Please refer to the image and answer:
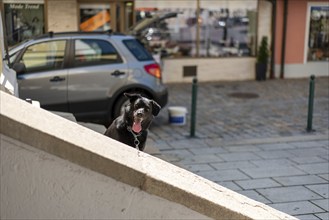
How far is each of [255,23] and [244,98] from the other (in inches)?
143

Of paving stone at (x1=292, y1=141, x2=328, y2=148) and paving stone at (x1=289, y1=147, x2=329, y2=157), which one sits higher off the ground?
paving stone at (x1=292, y1=141, x2=328, y2=148)

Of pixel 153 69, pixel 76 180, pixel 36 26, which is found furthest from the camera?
pixel 36 26

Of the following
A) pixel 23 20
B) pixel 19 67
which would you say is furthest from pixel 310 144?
pixel 23 20

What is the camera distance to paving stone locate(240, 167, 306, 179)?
596 cm

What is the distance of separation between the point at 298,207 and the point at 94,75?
4254mm

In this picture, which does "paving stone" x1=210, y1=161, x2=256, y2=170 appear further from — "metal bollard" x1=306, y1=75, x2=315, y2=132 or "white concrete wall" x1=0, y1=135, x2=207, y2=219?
"white concrete wall" x1=0, y1=135, x2=207, y2=219

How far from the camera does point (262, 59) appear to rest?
45.7ft

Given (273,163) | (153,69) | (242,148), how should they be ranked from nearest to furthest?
(273,163) → (242,148) → (153,69)

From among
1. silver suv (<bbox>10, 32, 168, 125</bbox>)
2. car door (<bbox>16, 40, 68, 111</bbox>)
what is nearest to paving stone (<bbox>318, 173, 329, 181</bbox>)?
silver suv (<bbox>10, 32, 168, 125</bbox>)

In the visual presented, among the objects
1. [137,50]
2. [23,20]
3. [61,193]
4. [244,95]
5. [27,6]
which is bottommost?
[244,95]

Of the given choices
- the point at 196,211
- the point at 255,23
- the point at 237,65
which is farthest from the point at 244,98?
the point at 196,211

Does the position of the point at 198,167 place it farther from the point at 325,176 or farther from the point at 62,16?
the point at 62,16

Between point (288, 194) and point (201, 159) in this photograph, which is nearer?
point (288, 194)

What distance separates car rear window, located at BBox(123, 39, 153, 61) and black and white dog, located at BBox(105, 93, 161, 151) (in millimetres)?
4111
